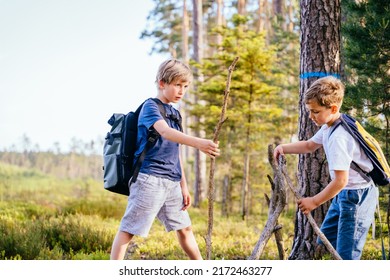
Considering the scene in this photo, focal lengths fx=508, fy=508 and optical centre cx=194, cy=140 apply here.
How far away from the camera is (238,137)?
46.7 feet

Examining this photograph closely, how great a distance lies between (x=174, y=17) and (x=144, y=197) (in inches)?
1012

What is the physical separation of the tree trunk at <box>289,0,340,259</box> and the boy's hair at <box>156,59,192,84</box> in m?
1.85

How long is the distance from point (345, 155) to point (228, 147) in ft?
35.8

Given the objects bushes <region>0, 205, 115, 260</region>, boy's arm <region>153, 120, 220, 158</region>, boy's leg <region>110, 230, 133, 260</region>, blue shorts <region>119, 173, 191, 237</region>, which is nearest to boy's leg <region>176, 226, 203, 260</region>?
blue shorts <region>119, 173, 191, 237</region>

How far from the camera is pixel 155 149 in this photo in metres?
3.77

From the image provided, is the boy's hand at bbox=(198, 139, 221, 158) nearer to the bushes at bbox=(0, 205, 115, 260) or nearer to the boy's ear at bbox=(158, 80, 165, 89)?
the boy's ear at bbox=(158, 80, 165, 89)

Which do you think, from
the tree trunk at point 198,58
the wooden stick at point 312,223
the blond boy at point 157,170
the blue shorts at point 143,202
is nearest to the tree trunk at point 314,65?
the wooden stick at point 312,223

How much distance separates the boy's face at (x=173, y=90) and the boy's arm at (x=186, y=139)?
0.26 m

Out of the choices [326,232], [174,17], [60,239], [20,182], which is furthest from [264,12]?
[326,232]

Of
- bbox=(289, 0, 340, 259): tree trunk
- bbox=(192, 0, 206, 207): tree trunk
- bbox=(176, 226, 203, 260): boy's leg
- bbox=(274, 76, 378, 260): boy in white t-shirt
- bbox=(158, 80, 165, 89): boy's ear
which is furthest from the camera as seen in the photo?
bbox=(192, 0, 206, 207): tree trunk

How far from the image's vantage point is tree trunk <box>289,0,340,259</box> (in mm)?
5145

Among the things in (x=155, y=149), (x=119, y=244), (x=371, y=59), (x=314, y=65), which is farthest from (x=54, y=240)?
(x=371, y=59)

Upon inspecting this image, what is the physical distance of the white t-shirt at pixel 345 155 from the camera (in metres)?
3.38
